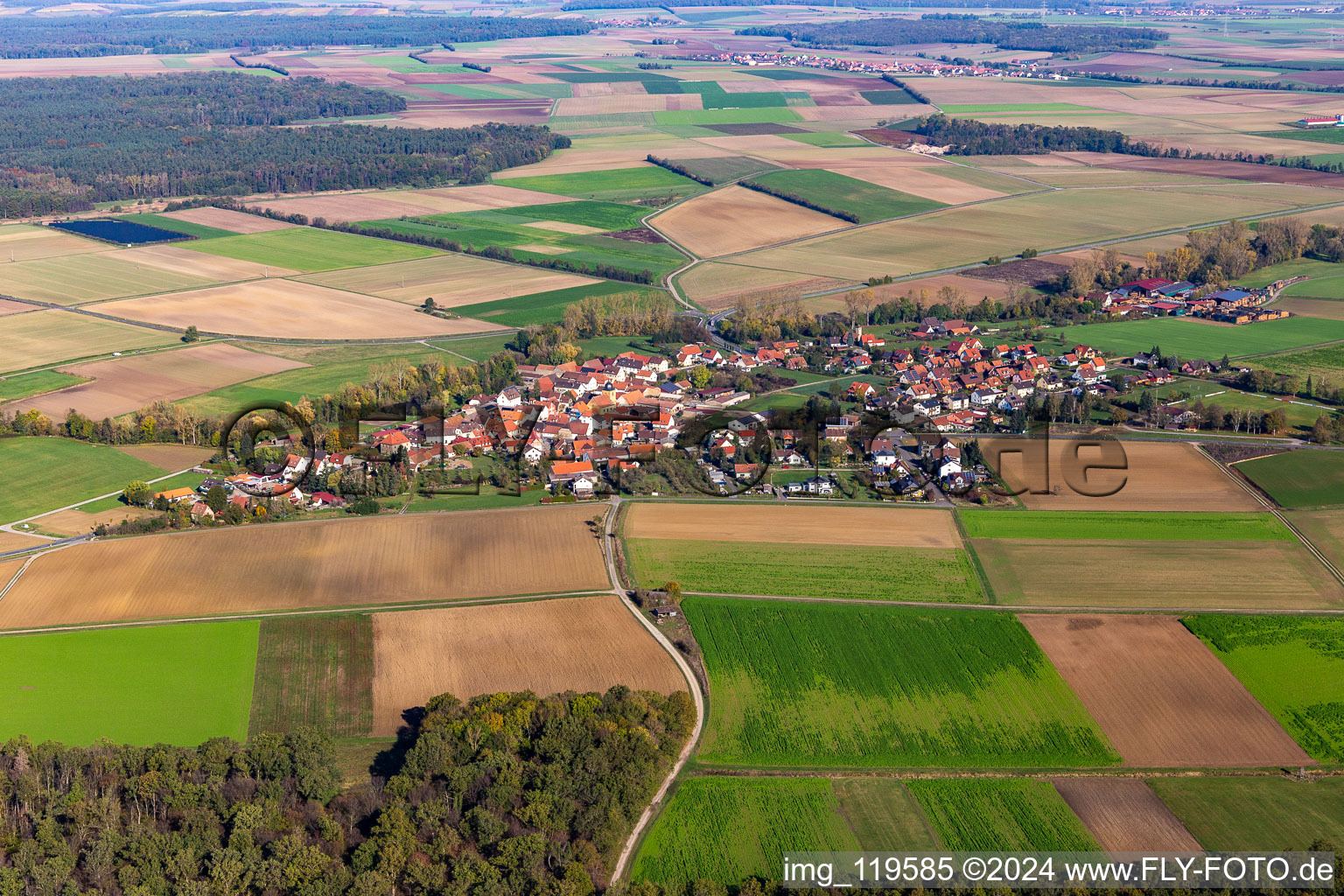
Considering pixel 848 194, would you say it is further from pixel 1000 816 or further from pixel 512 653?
pixel 1000 816

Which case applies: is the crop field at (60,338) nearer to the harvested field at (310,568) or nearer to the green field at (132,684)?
the harvested field at (310,568)

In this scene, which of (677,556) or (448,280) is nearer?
(677,556)

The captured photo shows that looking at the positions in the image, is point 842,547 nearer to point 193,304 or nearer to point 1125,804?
point 1125,804

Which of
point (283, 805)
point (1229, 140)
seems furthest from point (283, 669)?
point (1229, 140)

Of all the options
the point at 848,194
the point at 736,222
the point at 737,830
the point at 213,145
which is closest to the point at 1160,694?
the point at 737,830

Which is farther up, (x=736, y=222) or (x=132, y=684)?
(x=736, y=222)

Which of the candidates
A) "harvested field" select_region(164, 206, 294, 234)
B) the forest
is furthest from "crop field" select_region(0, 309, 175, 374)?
the forest
